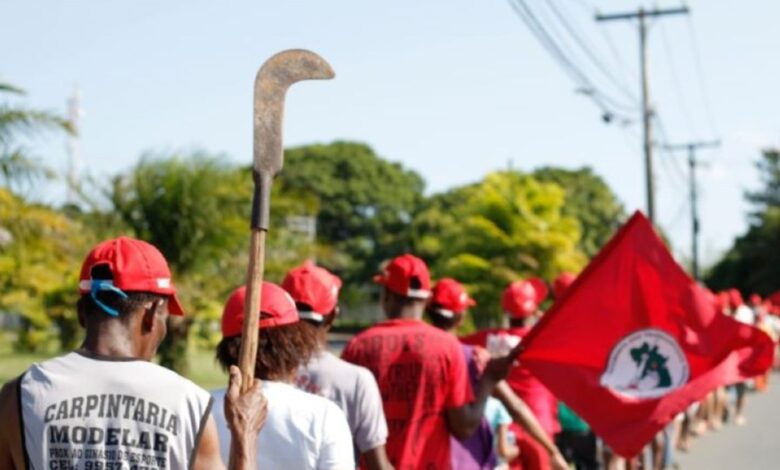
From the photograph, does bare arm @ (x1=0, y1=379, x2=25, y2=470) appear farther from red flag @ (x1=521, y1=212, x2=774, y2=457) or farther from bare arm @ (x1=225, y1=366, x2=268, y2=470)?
red flag @ (x1=521, y1=212, x2=774, y2=457)

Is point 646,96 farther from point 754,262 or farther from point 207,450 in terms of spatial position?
point 754,262

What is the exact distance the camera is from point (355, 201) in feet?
244

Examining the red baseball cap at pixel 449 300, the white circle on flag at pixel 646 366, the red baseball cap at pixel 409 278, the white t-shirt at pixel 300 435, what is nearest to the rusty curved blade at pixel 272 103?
the white t-shirt at pixel 300 435

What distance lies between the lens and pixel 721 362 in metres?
7.52

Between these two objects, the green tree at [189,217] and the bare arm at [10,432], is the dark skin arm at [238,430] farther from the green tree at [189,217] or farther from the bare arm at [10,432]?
the green tree at [189,217]

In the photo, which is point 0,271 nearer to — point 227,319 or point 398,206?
point 227,319

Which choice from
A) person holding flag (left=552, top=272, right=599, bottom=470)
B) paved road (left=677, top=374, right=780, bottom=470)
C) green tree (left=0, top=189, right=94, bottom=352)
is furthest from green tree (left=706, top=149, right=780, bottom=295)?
person holding flag (left=552, top=272, right=599, bottom=470)

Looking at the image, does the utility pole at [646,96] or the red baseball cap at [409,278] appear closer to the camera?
the red baseball cap at [409,278]

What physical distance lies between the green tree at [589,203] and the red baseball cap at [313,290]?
5957 cm

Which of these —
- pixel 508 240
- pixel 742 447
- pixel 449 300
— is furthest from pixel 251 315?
pixel 508 240

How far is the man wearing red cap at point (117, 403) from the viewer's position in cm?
338

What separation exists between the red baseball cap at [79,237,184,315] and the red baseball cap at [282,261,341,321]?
58.6 inches

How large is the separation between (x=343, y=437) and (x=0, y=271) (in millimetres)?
24895

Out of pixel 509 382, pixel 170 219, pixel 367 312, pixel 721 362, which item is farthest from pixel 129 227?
pixel 367 312
